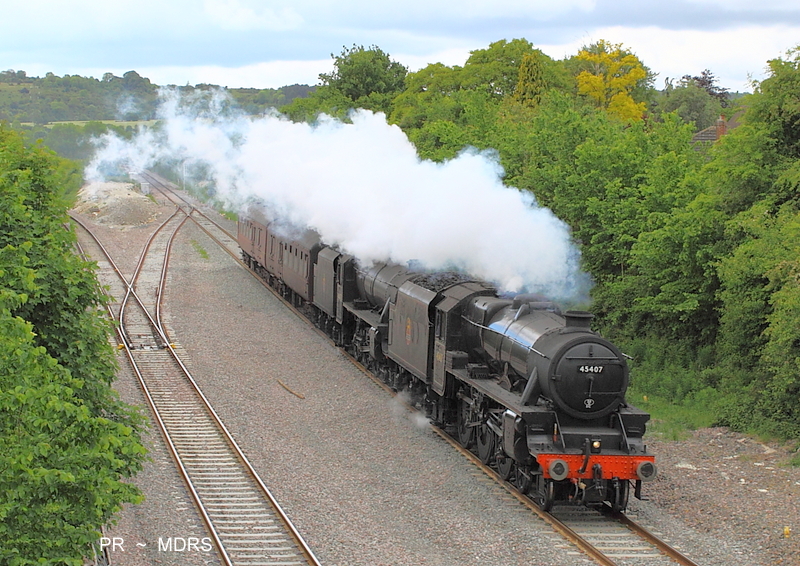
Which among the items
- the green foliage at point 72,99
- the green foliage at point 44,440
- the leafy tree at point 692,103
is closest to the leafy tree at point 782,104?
the green foliage at point 44,440

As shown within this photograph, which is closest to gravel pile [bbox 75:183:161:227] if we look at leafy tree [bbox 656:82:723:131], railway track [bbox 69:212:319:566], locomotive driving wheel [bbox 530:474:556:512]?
railway track [bbox 69:212:319:566]

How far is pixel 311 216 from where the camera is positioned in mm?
26062

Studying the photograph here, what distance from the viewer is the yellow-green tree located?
52.7 metres

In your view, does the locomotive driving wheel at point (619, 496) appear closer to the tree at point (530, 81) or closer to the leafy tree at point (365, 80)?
the tree at point (530, 81)

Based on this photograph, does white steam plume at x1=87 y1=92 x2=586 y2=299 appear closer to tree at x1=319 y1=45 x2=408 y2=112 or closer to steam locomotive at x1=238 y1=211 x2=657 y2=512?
steam locomotive at x1=238 y1=211 x2=657 y2=512

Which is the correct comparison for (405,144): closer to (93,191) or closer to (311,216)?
(311,216)

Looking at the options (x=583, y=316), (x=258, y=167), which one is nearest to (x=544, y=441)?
(x=583, y=316)

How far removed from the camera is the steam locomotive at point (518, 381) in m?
12.5

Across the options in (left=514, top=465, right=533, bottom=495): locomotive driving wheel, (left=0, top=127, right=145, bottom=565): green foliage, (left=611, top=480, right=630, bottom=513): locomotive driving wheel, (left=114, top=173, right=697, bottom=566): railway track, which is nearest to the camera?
(left=0, top=127, right=145, bottom=565): green foliage

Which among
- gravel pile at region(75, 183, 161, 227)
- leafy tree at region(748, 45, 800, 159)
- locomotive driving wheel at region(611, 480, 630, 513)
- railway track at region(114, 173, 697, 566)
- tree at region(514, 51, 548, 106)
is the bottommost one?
railway track at region(114, 173, 697, 566)

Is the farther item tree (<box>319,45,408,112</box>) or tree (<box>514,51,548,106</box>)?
tree (<box>319,45,408,112</box>)

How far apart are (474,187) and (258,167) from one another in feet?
49.0

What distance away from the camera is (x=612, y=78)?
55.2m

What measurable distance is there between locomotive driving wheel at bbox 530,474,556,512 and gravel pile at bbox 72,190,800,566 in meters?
0.32
